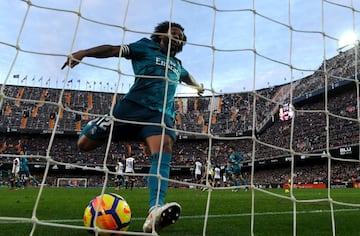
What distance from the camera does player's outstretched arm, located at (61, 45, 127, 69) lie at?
2.88 metres

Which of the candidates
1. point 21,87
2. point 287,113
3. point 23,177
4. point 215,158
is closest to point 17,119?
point 21,87

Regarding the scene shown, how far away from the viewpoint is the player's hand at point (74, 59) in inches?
111

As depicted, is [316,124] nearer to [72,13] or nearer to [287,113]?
[287,113]

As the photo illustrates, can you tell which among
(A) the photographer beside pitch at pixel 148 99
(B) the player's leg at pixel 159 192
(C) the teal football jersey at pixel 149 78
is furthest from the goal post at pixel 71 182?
(B) the player's leg at pixel 159 192

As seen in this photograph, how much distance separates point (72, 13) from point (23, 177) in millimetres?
19916

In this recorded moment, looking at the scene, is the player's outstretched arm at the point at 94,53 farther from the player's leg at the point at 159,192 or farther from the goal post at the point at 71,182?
the goal post at the point at 71,182

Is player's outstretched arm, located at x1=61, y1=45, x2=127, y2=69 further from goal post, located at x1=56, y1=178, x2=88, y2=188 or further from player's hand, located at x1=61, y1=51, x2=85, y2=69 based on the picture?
goal post, located at x1=56, y1=178, x2=88, y2=188

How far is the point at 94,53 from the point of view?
3.12 meters

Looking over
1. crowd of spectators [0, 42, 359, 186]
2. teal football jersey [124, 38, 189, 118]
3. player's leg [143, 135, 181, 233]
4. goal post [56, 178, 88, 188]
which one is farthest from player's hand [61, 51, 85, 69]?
goal post [56, 178, 88, 188]

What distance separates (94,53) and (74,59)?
0.98 feet

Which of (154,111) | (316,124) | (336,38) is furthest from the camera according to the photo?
(316,124)

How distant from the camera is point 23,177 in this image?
21000 millimetres

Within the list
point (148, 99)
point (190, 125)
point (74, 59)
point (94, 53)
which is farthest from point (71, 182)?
point (74, 59)

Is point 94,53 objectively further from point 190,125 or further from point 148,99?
point 190,125
